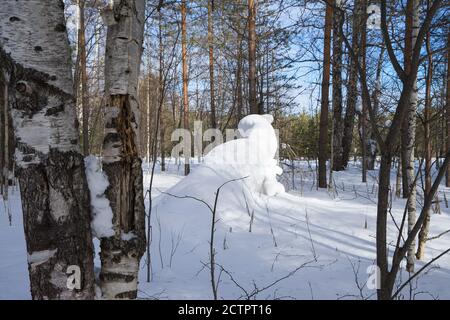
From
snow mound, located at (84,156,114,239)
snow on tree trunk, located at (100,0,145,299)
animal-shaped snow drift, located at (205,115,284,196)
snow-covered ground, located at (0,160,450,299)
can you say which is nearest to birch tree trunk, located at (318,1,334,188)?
snow-covered ground, located at (0,160,450,299)

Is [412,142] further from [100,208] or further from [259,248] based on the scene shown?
[100,208]

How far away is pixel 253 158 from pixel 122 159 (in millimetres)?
4073

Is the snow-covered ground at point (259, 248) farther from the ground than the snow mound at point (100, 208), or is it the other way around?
the snow mound at point (100, 208)

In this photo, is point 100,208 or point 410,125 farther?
point 410,125

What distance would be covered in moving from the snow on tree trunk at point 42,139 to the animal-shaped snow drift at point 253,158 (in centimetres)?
380

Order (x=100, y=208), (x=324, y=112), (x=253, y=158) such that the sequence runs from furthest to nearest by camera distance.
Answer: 1. (x=324, y=112)
2. (x=253, y=158)
3. (x=100, y=208)

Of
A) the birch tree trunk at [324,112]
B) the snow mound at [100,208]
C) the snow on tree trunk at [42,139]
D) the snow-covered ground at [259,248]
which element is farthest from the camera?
the birch tree trunk at [324,112]

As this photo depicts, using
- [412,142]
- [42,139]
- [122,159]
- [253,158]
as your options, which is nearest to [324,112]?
[253,158]

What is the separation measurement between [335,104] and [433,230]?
253 inches

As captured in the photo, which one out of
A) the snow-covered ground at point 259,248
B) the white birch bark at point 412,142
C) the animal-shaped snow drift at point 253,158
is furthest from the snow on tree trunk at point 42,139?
the animal-shaped snow drift at point 253,158

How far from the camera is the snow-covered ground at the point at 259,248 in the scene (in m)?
2.49

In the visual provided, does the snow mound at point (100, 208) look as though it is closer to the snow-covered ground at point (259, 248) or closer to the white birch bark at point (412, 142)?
the snow-covered ground at point (259, 248)

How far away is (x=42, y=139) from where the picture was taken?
3.78 feet

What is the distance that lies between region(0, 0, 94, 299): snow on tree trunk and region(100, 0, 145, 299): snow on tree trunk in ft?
0.49
